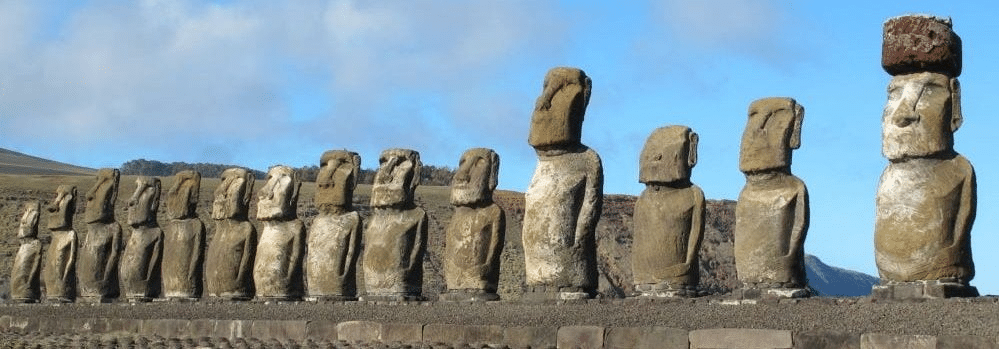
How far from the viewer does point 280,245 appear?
834 inches

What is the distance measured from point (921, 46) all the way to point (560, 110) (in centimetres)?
459

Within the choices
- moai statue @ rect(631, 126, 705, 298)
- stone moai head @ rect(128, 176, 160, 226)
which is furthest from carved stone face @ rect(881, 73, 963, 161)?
stone moai head @ rect(128, 176, 160, 226)

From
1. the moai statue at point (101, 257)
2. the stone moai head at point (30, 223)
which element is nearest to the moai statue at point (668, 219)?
the moai statue at point (101, 257)

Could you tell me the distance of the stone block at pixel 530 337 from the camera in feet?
45.4

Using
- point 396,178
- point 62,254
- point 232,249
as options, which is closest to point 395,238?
point 396,178

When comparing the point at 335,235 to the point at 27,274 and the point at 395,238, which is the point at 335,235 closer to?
the point at 395,238

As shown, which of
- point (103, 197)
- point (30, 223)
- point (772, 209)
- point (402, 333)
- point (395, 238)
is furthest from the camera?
point (30, 223)

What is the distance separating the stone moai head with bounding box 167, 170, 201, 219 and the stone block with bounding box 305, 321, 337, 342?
7278 millimetres

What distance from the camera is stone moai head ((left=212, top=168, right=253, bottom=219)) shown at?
73.5ft

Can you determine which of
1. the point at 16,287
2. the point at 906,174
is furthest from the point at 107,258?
the point at 906,174

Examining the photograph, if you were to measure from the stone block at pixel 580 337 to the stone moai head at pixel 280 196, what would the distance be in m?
8.46

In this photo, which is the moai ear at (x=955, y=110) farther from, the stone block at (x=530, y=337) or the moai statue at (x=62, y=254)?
the moai statue at (x=62, y=254)

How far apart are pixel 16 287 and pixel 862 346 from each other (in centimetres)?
1948

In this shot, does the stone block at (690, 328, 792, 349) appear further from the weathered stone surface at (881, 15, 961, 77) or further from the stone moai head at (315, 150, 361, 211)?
the stone moai head at (315, 150, 361, 211)
